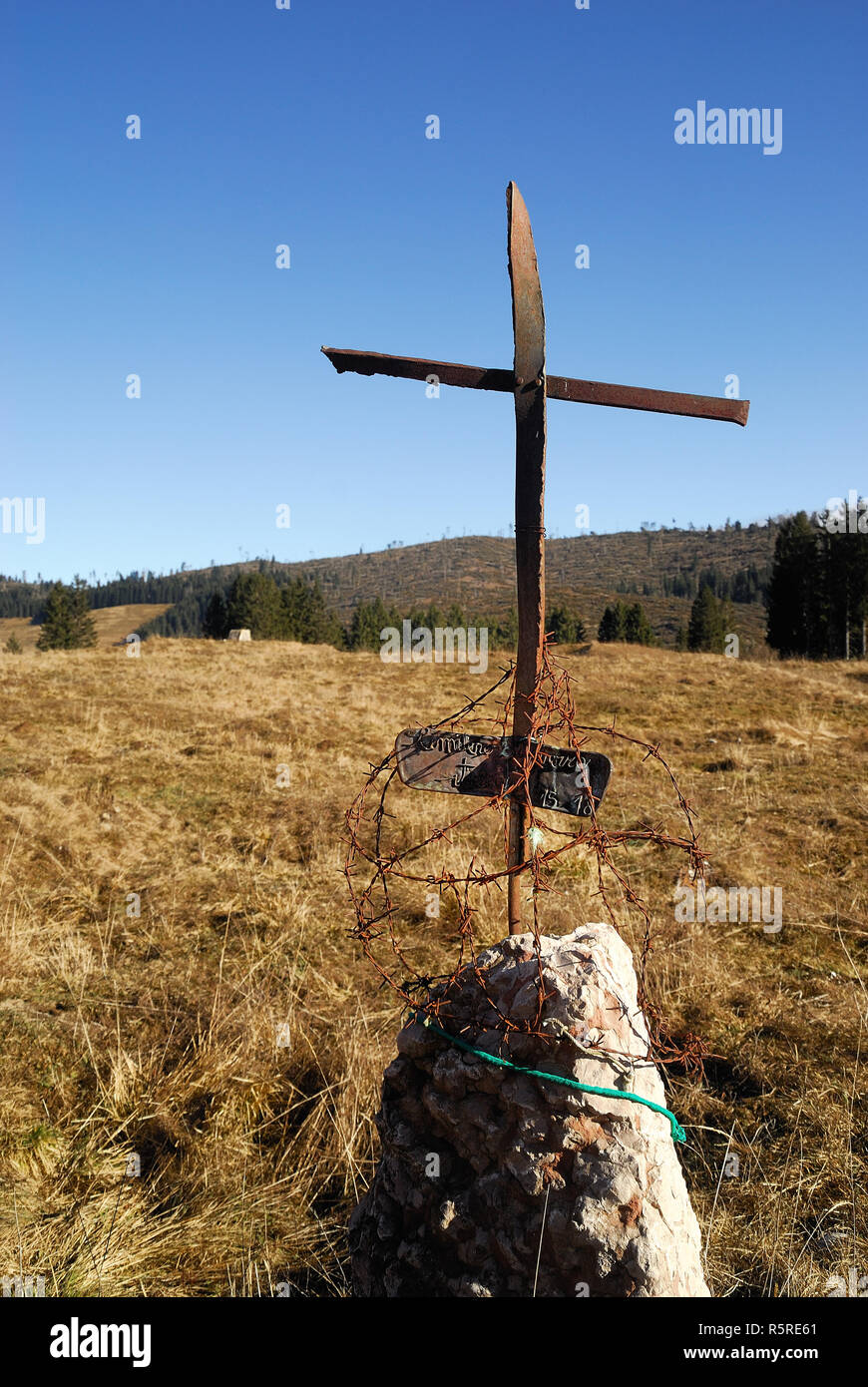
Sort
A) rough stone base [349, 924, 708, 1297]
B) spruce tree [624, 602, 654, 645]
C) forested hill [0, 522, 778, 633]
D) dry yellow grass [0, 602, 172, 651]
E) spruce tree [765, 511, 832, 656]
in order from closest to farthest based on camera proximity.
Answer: rough stone base [349, 924, 708, 1297]
spruce tree [765, 511, 832, 656]
spruce tree [624, 602, 654, 645]
forested hill [0, 522, 778, 633]
dry yellow grass [0, 602, 172, 651]

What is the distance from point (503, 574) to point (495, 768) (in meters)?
143

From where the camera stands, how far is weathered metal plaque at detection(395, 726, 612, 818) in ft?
7.39

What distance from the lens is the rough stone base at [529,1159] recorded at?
6.44 feet

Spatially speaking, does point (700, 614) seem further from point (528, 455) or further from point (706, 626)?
point (528, 455)

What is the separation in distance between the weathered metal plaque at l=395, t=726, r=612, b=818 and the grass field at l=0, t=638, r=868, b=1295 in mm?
1859

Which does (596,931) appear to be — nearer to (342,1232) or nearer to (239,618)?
(342,1232)

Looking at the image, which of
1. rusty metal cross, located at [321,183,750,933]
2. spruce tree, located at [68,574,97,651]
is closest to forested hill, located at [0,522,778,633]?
spruce tree, located at [68,574,97,651]

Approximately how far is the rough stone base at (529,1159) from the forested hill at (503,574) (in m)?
92.6

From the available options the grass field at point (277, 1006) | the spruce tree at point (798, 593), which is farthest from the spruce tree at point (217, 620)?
the grass field at point (277, 1006)

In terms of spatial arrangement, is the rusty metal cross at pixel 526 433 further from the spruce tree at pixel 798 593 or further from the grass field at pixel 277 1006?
the spruce tree at pixel 798 593

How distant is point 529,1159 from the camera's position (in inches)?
81.4

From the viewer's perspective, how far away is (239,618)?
164ft

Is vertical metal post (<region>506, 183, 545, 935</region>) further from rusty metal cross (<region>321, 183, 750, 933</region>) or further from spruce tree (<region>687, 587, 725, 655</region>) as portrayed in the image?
spruce tree (<region>687, 587, 725, 655</region>)

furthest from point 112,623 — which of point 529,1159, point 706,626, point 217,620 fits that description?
point 529,1159
